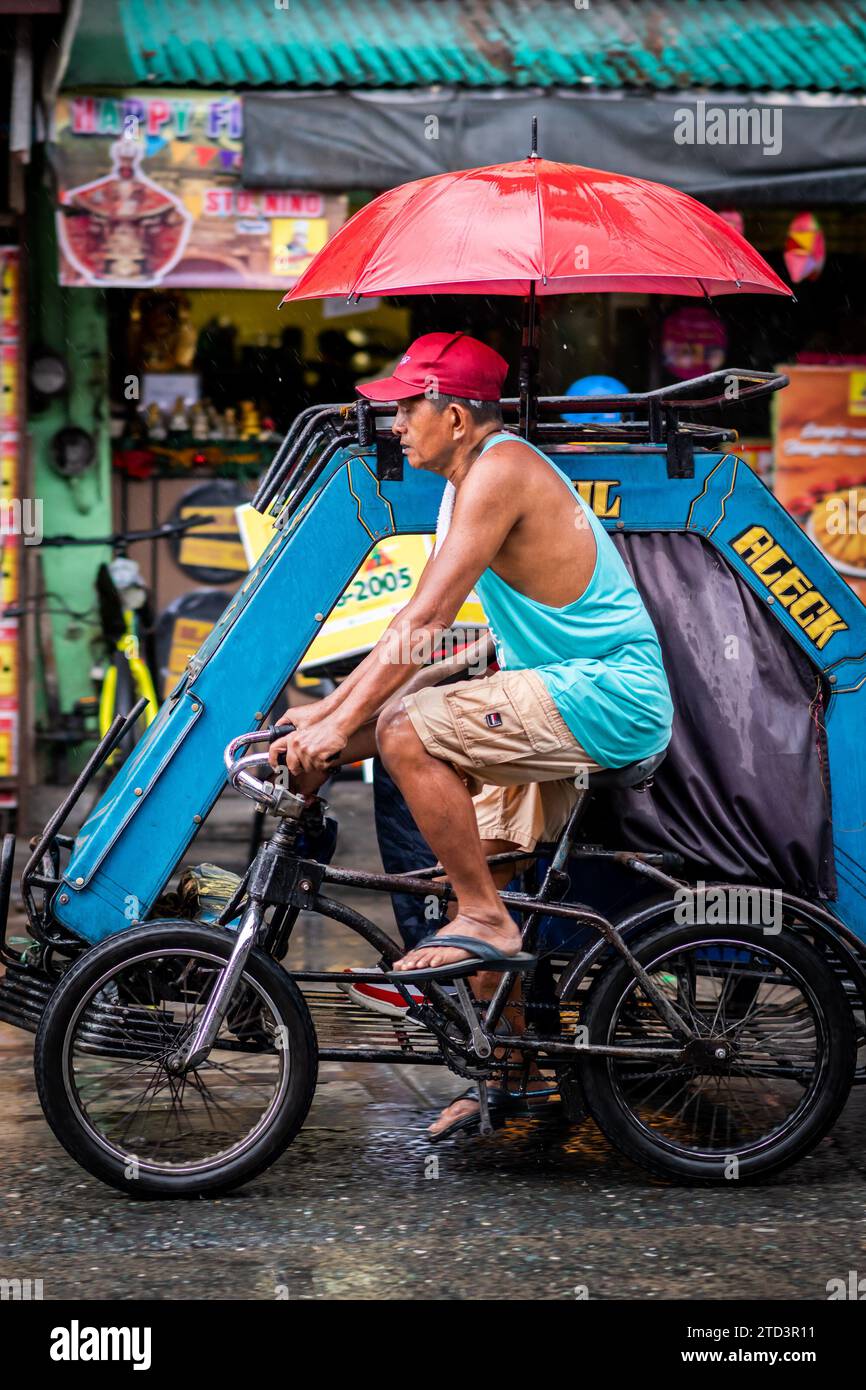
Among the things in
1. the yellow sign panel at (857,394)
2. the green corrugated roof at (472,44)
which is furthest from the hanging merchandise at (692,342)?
the green corrugated roof at (472,44)

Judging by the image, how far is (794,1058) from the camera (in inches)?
173

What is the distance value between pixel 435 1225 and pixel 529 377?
7.12 ft

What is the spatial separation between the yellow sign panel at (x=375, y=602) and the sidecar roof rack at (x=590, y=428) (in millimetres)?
2423

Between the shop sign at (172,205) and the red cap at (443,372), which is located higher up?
the shop sign at (172,205)

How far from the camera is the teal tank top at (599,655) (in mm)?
4160

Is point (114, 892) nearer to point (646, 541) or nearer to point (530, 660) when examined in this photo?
point (530, 660)

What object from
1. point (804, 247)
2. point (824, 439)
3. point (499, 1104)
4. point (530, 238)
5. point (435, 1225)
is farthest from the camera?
point (824, 439)

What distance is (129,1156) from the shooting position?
4129 mm

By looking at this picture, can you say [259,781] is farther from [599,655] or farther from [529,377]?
[529,377]

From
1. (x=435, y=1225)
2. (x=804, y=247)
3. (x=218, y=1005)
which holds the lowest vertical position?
(x=435, y=1225)

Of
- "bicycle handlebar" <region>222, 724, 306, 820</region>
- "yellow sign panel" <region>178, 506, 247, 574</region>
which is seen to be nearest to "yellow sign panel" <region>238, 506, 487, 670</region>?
"yellow sign panel" <region>178, 506, 247, 574</region>

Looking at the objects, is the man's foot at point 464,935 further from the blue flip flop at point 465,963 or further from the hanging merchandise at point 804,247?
the hanging merchandise at point 804,247

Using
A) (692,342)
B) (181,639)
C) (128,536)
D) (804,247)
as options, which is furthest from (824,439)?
(128,536)

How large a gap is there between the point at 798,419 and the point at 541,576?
6.06 meters
